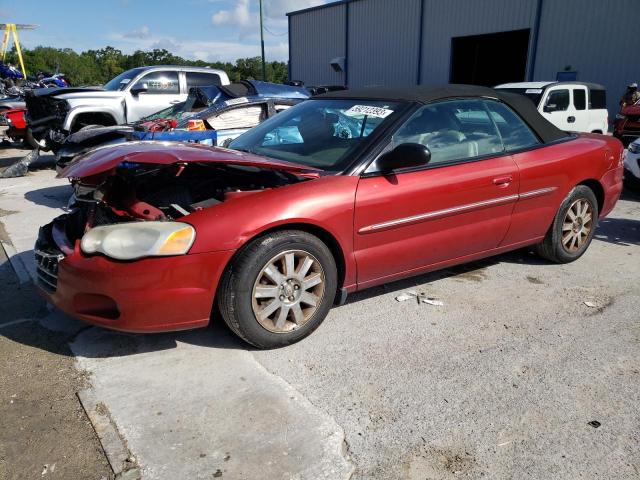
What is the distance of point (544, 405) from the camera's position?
256cm

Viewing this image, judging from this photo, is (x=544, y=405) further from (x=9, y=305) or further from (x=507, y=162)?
(x=9, y=305)

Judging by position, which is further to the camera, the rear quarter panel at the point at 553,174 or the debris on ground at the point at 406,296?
the rear quarter panel at the point at 553,174

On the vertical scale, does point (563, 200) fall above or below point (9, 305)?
above

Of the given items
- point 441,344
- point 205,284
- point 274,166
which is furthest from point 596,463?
point 274,166

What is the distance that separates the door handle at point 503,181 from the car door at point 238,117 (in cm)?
408

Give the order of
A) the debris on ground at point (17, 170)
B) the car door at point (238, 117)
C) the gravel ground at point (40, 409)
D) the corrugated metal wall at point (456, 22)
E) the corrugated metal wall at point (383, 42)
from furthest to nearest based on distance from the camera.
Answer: the corrugated metal wall at point (383, 42) → the corrugated metal wall at point (456, 22) → the debris on ground at point (17, 170) → the car door at point (238, 117) → the gravel ground at point (40, 409)

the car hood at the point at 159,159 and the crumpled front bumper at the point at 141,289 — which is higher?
the car hood at the point at 159,159

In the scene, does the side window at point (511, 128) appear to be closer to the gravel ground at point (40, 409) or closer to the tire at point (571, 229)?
the tire at point (571, 229)

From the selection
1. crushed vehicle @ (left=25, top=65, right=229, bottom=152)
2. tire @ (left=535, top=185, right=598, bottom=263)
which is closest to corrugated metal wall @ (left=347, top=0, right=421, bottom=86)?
crushed vehicle @ (left=25, top=65, right=229, bottom=152)

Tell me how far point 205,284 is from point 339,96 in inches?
82.5

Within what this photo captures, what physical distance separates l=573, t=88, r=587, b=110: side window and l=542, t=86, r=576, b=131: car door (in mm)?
169

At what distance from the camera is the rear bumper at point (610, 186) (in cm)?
455

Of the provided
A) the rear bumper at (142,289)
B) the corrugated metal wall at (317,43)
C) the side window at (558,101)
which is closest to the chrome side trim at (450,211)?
the rear bumper at (142,289)

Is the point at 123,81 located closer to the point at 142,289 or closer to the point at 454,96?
the point at 454,96
